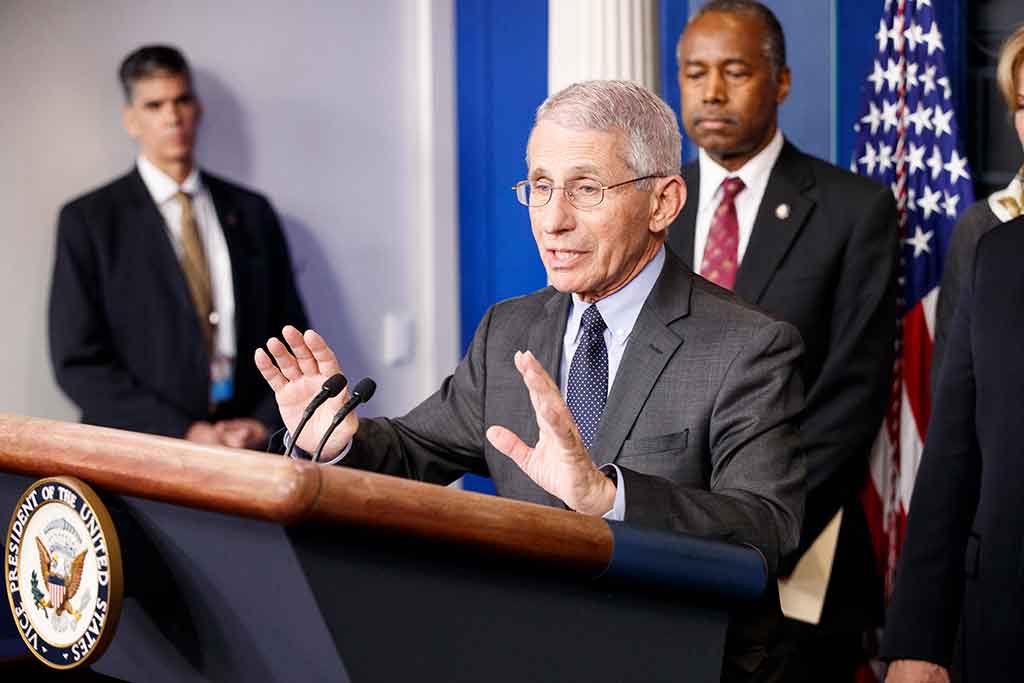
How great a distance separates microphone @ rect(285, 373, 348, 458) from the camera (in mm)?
1788

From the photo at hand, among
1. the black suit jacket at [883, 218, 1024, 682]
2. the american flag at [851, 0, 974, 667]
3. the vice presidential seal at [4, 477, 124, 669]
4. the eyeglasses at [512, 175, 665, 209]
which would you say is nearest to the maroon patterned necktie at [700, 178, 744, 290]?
the american flag at [851, 0, 974, 667]

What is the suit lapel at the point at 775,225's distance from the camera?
3438mm

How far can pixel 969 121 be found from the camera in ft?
13.3

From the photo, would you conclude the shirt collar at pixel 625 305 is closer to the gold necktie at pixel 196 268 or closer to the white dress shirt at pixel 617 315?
the white dress shirt at pixel 617 315

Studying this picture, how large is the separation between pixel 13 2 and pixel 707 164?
231 cm

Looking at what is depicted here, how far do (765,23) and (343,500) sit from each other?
104 inches

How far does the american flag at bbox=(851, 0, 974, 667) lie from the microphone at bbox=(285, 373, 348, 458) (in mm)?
2105

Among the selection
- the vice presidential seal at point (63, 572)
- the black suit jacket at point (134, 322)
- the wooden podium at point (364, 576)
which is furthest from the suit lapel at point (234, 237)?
the vice presidential seal at point (63, 572)

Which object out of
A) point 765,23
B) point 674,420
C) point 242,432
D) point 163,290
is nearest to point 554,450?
point 674,420

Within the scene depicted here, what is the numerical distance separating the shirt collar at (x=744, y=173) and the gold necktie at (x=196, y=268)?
1.72 metres

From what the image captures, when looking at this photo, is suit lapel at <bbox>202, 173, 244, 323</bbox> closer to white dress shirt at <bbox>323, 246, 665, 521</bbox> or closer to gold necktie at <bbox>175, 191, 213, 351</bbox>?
gold necktie at <bbox>175, 191, 213, 351</bbox>

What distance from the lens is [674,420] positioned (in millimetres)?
2025

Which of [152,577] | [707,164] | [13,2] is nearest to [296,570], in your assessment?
[152,577]

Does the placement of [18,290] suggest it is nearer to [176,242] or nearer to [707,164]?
[176,242]
